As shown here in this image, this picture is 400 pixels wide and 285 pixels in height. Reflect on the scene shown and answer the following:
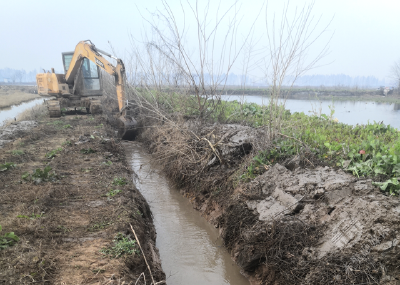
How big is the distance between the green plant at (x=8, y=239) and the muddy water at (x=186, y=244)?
2.12 metres

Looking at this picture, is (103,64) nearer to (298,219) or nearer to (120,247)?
(120,247)

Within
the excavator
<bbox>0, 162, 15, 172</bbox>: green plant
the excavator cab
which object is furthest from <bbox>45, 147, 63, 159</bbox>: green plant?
the excavator cab

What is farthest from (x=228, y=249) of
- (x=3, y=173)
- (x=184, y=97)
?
(x=184, y=97)

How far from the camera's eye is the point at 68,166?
659cm

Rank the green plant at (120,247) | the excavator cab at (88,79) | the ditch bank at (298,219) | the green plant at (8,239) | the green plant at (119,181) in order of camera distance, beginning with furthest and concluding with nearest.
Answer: the excavator cab at (88,79)
the green plant at (119,181)
the green plant at (120,247)
the green plant at (8,239)
the ditch bank at (298,219)

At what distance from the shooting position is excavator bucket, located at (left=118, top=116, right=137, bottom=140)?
11672 mm

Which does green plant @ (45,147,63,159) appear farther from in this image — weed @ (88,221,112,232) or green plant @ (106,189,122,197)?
weed @ (88,221,112,232)

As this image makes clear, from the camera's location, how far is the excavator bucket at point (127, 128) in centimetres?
1167

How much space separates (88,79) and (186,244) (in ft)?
38.0

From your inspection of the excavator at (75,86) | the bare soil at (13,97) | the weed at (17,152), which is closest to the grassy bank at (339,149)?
the weed at (17,152)

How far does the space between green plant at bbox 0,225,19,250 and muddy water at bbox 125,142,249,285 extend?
2.12 metres

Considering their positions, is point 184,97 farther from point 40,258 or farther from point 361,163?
point 40,258

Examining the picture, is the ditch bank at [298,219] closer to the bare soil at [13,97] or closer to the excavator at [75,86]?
the excavator at [75,86]

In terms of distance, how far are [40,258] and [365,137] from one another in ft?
20.2
